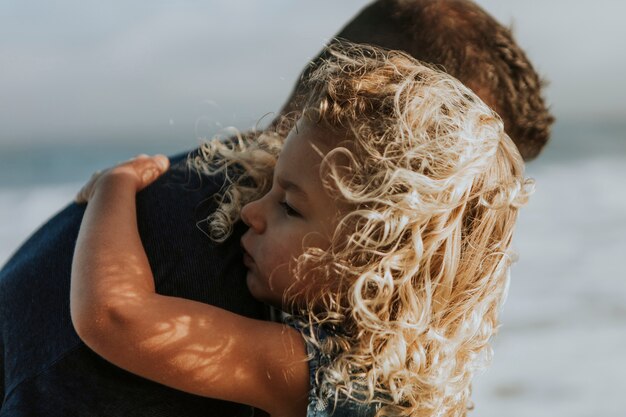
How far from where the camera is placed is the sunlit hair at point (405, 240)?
1.58 m

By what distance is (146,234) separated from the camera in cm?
165

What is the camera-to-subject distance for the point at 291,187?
1.65m

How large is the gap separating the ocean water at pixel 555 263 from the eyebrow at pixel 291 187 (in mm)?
2737

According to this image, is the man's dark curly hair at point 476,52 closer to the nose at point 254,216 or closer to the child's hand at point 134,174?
the child's hand at point 134,174

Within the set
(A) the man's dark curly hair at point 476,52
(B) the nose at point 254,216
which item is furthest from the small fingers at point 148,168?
(A) the man's dark curly hair at point 476,52

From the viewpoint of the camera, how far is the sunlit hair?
1.58 metres

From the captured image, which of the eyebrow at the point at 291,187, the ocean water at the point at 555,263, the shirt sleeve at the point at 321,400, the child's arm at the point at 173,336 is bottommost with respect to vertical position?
the ocean water at the point at 555,263

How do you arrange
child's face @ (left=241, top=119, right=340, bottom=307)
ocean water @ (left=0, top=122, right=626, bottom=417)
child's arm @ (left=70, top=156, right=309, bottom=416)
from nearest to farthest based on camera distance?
child's arm @ (left=70, top=156, right=309, bottom=416)
child's face @ (left=241, top=119, right=340, bottom=307)
ocean water @ (left=0, top=122, right=626, bottom=417)

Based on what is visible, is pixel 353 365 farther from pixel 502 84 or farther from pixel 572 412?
pixel 572 412

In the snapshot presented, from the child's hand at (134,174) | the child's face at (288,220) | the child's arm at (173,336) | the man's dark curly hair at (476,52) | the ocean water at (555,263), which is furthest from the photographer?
the ocean water at (555,263)

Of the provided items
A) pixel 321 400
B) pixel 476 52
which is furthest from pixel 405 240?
pixel 476 52

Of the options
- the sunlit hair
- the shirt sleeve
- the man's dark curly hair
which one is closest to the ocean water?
the man's dark curly hair

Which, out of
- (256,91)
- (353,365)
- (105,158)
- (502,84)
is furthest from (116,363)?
(105,158)

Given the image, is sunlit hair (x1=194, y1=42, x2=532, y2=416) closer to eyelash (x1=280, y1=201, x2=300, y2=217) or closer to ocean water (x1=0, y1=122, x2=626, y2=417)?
eyelash (x1=280, y1=201, x2=300, y2=217)
